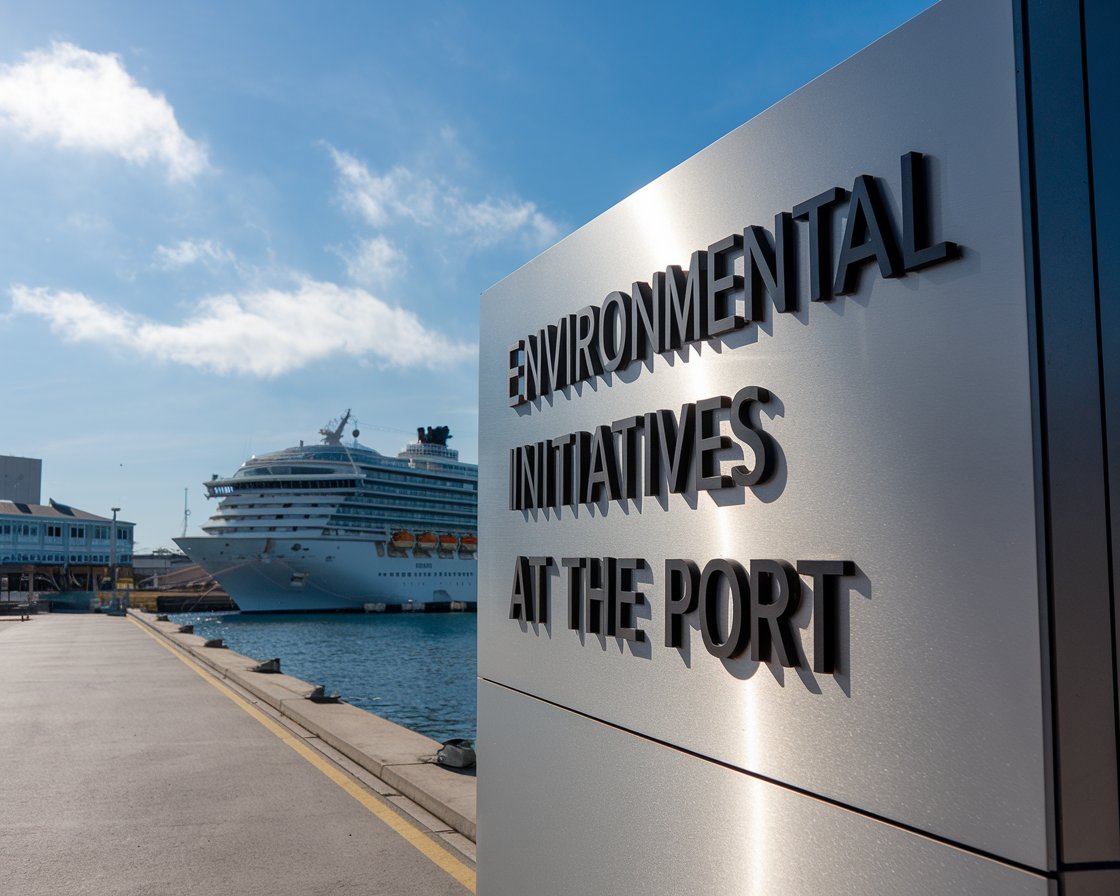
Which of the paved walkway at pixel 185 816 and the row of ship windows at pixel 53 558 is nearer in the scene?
the paved walkway at pixel 185 816

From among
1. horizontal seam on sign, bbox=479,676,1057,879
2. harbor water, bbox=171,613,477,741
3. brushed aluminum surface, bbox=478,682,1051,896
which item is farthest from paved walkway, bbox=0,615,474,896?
harbor water, bbox=171,613,477,741

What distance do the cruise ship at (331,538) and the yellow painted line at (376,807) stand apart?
49.0m

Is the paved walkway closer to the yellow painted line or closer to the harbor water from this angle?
the yellow painted line

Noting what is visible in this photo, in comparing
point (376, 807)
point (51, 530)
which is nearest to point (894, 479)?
point (376, 807)

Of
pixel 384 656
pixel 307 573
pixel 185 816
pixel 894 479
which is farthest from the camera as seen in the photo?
pixel 307 573

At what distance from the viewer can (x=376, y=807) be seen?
20.0 ft

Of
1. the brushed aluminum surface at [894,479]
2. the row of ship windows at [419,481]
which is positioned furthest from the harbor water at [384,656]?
the brushed aluminum surface at [894,479]

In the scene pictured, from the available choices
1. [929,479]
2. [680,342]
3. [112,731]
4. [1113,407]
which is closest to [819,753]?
[929,479]

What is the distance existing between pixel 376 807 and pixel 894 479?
16.9 ft

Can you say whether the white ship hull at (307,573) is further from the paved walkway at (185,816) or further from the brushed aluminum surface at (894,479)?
the brushed aluminum surface at (894,479)

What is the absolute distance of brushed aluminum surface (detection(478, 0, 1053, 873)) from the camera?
1.53 m

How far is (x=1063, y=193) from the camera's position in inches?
59.8

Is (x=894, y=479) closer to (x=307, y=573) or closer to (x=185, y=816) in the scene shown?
(x=185, y=816)

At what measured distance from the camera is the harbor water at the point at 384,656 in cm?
1883
